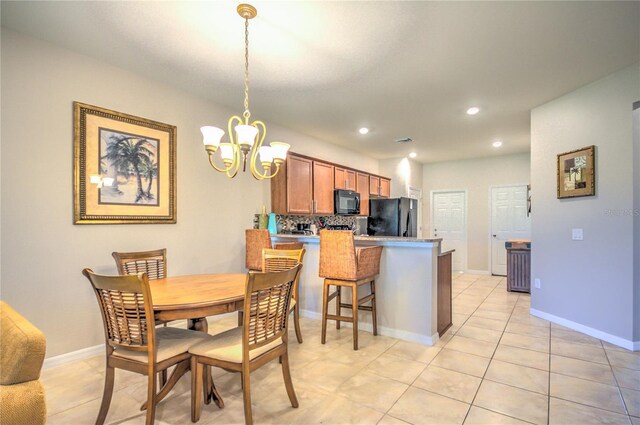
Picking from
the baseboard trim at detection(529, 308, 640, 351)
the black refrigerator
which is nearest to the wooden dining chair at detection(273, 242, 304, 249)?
the black refrigerator

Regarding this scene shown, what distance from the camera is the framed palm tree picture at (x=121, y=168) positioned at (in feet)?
8.84

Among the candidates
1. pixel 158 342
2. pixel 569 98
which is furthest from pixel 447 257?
pixel 158 342

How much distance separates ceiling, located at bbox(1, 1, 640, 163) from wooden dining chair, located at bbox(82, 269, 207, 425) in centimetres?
175

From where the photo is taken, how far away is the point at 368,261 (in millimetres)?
3088

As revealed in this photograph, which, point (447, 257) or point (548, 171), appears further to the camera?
point (548, 171)

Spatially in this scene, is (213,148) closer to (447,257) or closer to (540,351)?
(447,257)

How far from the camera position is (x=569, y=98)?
3.47 meters

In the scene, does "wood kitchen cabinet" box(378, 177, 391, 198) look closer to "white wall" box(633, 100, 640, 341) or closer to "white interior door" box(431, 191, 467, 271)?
"white interior door" box(431, 191, 467, 271)

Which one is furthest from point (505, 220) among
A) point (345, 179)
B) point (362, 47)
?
point (362, 47)

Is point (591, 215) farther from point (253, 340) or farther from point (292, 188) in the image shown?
point (253, 340)

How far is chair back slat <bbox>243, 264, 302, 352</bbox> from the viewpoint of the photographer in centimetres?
165

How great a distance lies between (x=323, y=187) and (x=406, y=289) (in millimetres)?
2382

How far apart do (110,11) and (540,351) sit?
4269 mm

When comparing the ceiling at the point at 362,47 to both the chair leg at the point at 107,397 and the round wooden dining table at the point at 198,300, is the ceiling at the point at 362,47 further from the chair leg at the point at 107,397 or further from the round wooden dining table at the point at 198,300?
the chair leg at the point at 107,397
